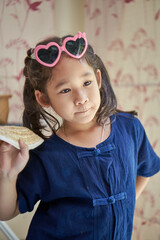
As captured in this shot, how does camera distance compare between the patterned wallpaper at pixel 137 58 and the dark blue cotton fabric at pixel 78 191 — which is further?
the patterned wallpaper at pixel 137 58

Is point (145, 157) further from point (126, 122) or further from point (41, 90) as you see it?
point (41, 90)

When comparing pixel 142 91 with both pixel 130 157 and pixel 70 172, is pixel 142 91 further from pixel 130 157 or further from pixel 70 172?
pixel 70 172

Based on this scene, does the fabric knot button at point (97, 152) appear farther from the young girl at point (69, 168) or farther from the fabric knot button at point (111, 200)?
the fabric knot button at point (111, 200)

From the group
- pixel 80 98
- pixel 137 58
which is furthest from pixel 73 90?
pixel 137 58

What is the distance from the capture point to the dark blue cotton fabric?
77 centimetres

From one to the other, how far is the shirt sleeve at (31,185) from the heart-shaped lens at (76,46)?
38 centimetres

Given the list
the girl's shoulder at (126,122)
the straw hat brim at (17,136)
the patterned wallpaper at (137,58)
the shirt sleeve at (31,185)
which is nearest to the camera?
the straw hat brim at (17,136)

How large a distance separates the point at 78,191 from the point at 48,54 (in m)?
0.45

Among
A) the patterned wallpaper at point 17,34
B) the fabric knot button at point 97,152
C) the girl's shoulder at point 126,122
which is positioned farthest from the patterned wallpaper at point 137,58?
the fabric knot button at point 97,152

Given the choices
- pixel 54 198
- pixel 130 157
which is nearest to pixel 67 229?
pixel 54 198

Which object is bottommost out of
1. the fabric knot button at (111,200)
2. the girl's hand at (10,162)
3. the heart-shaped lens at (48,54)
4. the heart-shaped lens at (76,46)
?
the fabric knot button at (111,200)

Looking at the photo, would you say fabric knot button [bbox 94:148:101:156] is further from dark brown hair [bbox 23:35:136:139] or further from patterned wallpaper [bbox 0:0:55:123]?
patterned wallpaper [bbox 0:0:55:123]

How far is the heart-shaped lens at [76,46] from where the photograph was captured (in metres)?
0.77

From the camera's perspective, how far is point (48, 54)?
760 millimetres
